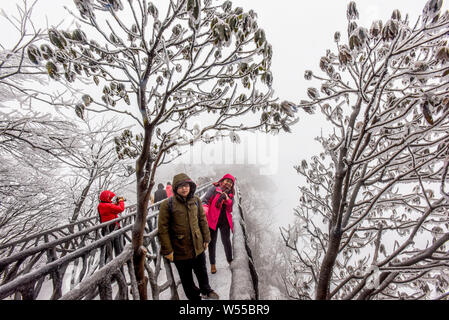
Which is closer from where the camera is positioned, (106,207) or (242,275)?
(242,275)

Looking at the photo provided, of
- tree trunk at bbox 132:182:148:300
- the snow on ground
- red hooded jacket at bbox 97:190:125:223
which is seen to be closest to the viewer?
tree trunk at bbox 132:182:148:300

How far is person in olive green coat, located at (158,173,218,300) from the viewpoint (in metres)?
2.40

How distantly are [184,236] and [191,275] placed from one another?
597 millimetres

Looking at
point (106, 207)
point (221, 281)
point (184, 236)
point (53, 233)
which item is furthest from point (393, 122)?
point (53, 233)

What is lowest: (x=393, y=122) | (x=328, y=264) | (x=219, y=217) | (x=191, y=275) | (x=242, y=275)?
(x=191, y=275)

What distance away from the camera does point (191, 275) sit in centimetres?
256

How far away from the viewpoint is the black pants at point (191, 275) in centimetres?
251

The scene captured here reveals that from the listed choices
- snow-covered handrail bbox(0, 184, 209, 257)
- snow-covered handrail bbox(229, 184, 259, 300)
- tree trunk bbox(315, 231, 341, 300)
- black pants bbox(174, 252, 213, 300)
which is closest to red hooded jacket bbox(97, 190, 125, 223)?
snow-covered handrail bbox(0, 184, 209, 257)

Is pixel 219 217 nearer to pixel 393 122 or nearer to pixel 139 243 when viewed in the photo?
pixel 139 243

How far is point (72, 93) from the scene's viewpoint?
295 cm

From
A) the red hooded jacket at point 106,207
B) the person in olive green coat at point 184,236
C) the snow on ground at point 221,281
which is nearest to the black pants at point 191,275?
the person in olive green coat at point 184,236

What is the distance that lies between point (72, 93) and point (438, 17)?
4.47 meters

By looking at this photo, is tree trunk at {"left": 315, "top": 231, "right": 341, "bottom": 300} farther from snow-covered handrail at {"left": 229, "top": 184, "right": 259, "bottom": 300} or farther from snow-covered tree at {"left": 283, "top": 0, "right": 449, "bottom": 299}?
snow-covered handrail at {"left": 229, "top": 184, "right": 259, "bottom": 300}
